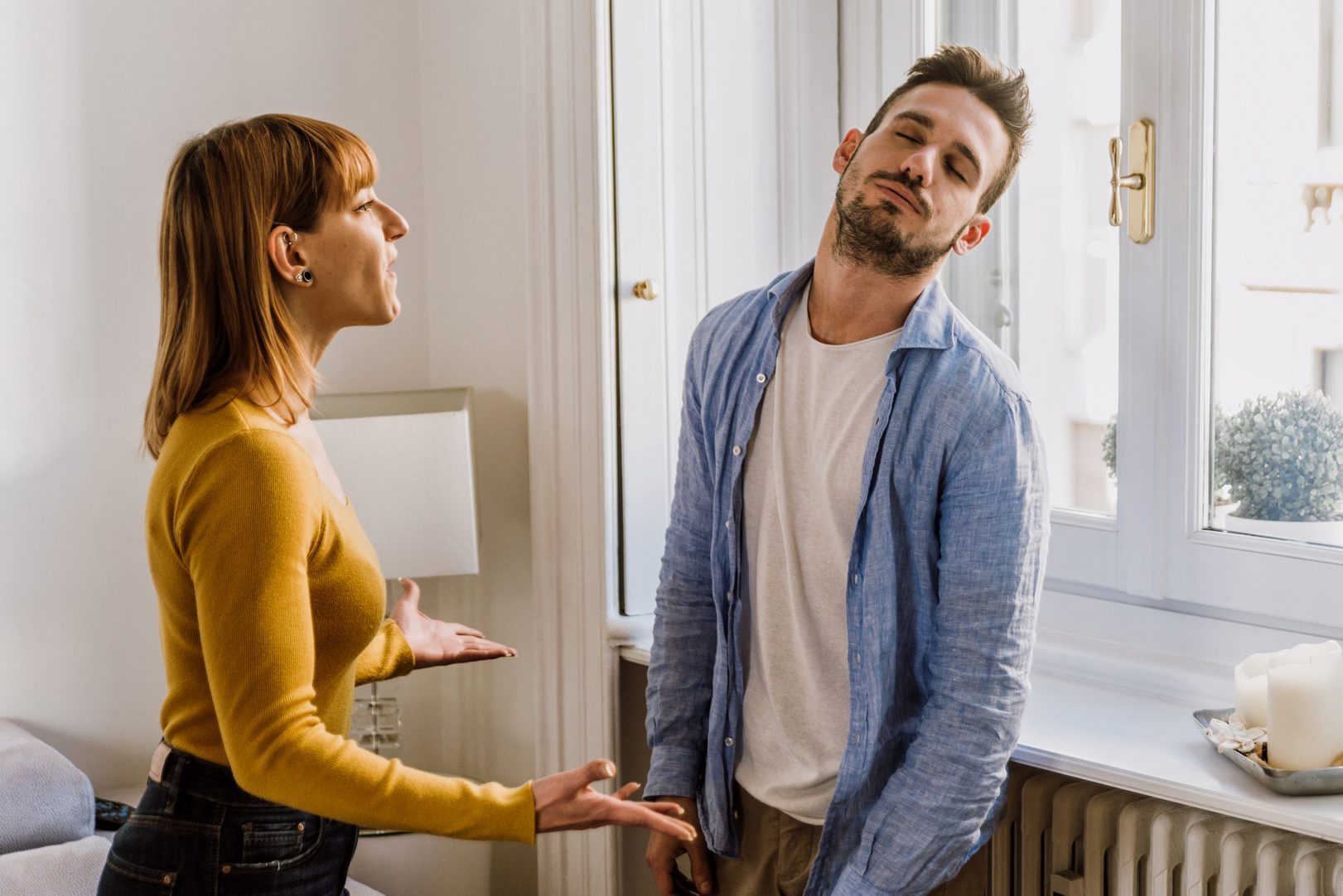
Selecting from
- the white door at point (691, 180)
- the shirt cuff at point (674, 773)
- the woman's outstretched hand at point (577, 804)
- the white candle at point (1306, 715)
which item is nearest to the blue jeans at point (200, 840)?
the woman's outstretched hand at point (577, 804)

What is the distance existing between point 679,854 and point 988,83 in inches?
41.5

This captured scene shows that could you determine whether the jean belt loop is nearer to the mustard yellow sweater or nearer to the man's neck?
the mustard yellow sweater

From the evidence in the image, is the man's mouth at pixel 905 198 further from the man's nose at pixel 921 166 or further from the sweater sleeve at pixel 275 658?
the sweater sleeve at pixel 275 658

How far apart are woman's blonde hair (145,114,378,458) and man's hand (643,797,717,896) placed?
769 mm

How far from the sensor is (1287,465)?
1.70 m

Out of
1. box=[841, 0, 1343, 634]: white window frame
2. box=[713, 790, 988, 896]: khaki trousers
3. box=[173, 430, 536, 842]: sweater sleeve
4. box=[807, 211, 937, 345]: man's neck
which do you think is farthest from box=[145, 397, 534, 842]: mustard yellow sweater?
box=[841, 0, 1343, 634]: white window frame

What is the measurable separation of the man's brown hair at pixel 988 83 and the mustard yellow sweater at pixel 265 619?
0.87 metres

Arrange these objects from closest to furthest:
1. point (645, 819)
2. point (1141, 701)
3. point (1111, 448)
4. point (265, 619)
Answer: point (265, 619) < point (645, 819) < point (1141, 701) < point (1111, 448)

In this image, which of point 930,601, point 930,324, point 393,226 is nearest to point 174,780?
point 393,226

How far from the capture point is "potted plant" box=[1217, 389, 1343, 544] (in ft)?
5.48

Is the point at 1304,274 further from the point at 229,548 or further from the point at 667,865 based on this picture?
the point at 229,548

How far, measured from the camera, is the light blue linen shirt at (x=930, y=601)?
54.4 inches

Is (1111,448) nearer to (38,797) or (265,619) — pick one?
(265,619)

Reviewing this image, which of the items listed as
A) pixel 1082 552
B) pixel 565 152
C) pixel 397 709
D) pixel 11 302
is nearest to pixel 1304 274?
pixel 1082 552
